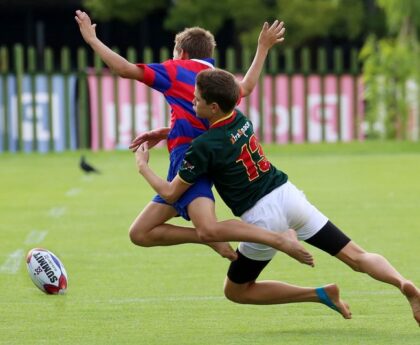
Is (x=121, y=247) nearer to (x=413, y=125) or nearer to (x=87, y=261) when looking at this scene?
(x=87, y=261)

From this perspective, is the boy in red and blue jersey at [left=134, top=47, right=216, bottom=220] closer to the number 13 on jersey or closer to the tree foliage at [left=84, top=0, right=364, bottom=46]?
the number 13 on jersey

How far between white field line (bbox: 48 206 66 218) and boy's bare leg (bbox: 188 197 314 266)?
8.61 metres

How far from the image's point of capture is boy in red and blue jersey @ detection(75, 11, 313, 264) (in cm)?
879

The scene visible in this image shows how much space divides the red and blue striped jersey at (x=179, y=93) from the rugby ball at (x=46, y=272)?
6.08 ft

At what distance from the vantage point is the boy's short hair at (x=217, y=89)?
27.8ft

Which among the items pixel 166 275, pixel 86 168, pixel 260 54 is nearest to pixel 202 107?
pixel 260 54

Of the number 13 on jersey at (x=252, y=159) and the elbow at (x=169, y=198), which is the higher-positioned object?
the number 13 on jersey at (x=252, y=159)

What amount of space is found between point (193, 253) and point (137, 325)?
421cm

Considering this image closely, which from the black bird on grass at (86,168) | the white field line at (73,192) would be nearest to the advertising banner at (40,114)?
the black bird on grass at (86,168)

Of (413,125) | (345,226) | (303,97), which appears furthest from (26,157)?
(345,226)

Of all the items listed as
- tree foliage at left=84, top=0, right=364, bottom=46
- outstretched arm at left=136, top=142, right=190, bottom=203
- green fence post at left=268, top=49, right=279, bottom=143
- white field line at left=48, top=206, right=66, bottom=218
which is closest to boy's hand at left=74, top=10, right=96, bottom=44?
outstretched arm at left=136, top=142, right=190, bottom=203

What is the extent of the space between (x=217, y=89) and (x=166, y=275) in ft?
12.2

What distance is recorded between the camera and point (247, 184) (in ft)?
28.1

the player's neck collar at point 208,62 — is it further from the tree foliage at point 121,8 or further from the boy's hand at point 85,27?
the tree foliage at point 121,8
